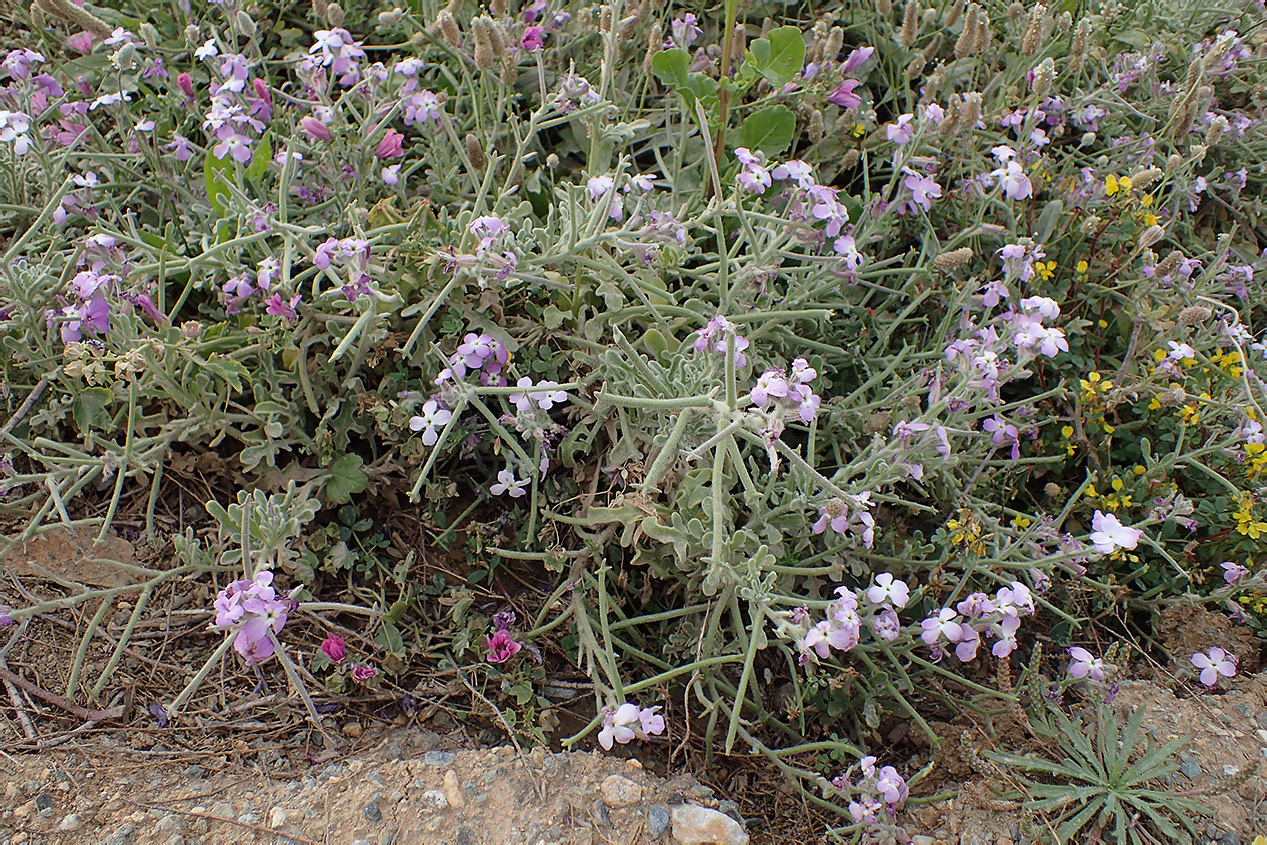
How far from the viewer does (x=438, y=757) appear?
5.57ft

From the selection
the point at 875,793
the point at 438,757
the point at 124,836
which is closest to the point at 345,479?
the point at 438,757

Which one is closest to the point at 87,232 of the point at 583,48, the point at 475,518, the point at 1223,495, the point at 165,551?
the point at 165,551

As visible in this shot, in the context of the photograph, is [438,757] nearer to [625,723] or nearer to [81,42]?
[625,723]

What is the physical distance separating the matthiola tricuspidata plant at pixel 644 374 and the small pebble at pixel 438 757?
0.17 m

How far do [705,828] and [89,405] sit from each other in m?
1.57

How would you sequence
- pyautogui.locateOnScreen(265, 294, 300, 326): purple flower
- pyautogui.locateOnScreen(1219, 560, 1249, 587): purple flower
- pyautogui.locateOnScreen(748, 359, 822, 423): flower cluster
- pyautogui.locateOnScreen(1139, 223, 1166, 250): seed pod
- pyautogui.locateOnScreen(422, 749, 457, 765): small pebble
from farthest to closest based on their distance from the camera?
pyautogui.locateOnScreen(1139, 223, 1166, 250): seed pod
pyautogui.locateOnScreen(1219, 560, 1249, 587): purple flower
pyautogui.locateOnScreen(265, 294, 300, 326): purple flower
pyautogui.locateOnScreen(422, 749, 457, 765): small pebble
pyautogui.locateOnScreen(748, 359, 822, 423): flower cluster

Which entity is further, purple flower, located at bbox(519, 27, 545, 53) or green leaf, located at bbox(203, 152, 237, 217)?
purple flower, located at bbox(519, 27, 545, 53)

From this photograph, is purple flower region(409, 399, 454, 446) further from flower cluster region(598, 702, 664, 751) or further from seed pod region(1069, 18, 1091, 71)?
seed pod region(1069, 18, 1091, 71)

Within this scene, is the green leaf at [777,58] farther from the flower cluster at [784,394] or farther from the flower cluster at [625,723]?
the flower cluster at [625,723]

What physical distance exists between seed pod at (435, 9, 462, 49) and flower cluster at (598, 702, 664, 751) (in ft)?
5.38

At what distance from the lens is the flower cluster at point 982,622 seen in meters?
1.65

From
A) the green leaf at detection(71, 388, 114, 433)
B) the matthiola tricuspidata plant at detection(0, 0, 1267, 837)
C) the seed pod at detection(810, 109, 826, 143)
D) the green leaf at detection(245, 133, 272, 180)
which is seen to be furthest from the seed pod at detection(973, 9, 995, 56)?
the green leaf at detection(71, 388, 114, 433)

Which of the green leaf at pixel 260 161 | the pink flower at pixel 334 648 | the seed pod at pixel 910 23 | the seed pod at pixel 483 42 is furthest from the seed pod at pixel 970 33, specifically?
the pink flower at pixel 334 648

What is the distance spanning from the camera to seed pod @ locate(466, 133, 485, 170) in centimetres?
224
